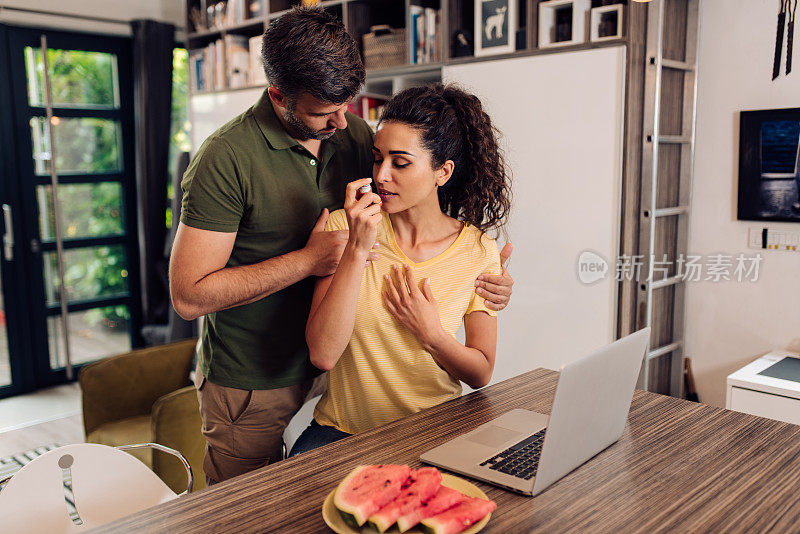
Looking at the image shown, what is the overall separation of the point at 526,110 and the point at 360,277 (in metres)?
1.75

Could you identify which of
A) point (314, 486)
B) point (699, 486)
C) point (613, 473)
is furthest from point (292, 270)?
point (699, 486)

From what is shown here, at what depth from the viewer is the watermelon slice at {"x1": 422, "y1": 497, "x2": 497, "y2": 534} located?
982 millimetres

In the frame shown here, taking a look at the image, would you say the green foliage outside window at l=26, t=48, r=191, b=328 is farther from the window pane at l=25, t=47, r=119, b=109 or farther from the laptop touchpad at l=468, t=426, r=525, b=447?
the laptop touchpad at l=468, t=426, r=525, b=447

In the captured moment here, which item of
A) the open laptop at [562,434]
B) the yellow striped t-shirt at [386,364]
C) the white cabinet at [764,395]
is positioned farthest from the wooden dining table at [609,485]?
the white cabinet at [764,395]

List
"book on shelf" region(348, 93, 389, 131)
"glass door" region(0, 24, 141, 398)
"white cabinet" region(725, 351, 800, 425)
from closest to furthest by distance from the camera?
"white cabinet" region(725, 351, 800, 425)
"book on shelf" region(348, 93, 389, 131)
"glass door" region(0, 24, 141, 398)

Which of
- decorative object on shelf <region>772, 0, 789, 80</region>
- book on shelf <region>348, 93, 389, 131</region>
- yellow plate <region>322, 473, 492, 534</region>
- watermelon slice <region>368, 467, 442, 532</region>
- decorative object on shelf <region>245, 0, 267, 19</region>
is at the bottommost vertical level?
yellow plate <region>322, 473, 492, 534</region>

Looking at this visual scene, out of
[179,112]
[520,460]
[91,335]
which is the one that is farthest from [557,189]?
[91,335]

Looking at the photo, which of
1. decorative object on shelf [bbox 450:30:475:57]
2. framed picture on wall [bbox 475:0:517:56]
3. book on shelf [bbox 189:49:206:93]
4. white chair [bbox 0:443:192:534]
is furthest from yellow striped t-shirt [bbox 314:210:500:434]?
book on shelf [bbox 189:49:206:93]

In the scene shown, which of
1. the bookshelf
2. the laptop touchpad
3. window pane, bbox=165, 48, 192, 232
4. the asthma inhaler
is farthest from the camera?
window pane, bbox=165, 48, 192, 232

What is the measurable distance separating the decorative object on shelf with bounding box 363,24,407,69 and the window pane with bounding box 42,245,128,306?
252cm

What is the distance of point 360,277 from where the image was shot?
154 cm

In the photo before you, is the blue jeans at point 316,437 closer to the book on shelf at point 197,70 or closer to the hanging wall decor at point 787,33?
the hanging wall decor at point 787,33

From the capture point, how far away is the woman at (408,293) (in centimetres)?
158

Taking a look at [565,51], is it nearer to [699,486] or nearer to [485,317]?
[485,317]
